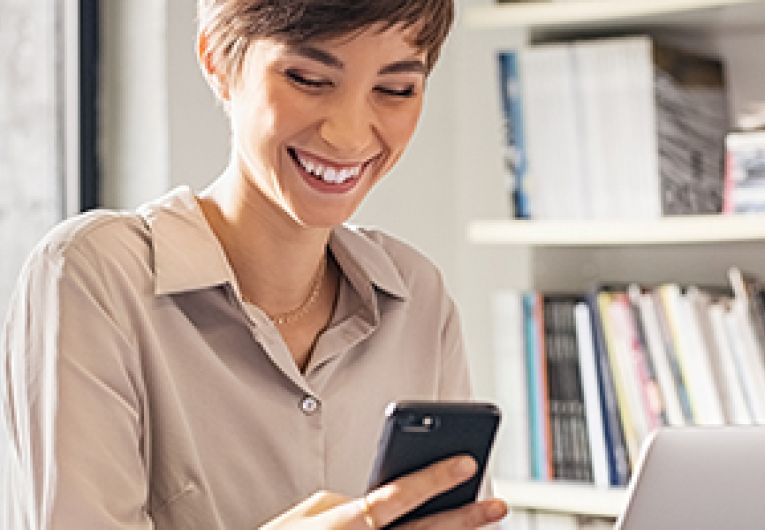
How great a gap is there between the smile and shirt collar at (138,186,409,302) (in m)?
0.13

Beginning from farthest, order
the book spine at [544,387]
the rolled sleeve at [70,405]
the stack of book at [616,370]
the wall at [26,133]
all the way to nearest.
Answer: the book spine at [544,387], the stack of book at [616,370], the wall at [26,133], the rolled sleeve at [70,405]

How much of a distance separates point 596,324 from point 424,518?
1.18 meters

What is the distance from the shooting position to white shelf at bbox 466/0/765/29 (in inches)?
84.9

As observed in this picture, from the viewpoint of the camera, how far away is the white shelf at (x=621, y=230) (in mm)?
2092

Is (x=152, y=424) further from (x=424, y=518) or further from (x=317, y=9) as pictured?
(x=317, y=9)

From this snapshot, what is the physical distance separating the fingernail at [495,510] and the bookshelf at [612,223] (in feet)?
3.51

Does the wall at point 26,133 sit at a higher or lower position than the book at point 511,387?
higher

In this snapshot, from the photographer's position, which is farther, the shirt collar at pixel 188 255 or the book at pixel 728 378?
the book at pixel 728 378

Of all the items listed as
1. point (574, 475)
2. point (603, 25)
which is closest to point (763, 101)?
point (603, 25)

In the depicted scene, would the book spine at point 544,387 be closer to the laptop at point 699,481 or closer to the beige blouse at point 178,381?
the beige blouse at point 178,381

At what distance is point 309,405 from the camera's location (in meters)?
1.36

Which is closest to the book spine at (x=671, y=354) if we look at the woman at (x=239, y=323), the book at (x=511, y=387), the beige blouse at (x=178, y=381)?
the book at (x=511, y=387)

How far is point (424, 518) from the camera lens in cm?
110

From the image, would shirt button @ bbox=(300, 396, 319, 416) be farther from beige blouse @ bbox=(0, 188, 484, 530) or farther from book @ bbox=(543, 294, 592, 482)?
book @ bbox=(543, 294, 592, 482)
